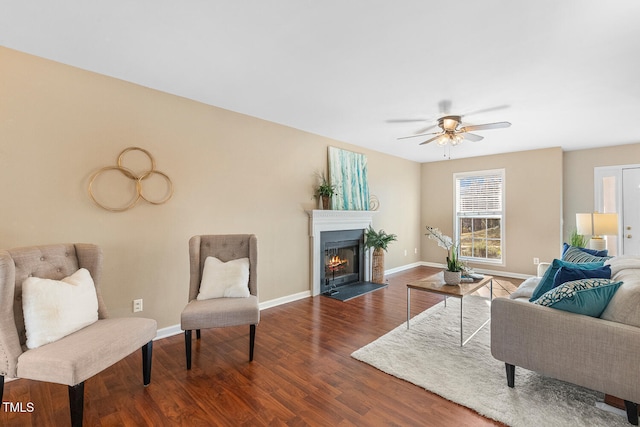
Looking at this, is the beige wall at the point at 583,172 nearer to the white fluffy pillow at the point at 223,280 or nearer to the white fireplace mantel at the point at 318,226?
the white fireplace mantel at the point at 318,226

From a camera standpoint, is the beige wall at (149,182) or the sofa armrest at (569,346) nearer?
the sofa armrest at (569,346)

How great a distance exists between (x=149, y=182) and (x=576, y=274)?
3.68 meters

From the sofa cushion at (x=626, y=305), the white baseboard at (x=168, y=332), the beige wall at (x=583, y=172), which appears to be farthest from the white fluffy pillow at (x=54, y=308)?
the beige wall at (x=583, y=172)

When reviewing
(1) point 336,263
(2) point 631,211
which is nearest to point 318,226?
(1) point 336,263

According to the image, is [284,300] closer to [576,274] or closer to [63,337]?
[63,337]

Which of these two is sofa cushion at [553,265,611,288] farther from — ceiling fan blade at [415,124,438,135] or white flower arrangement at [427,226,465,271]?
ceiling fan blade at [415,124,438,135]

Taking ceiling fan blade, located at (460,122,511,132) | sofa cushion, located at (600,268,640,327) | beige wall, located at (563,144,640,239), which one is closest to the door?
beige wall, located at (563,144,640,239)

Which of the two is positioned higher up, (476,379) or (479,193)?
(479,193)

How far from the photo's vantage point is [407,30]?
1.93 m

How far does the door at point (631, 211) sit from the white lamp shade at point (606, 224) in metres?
1.57

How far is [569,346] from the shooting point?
5.82ft

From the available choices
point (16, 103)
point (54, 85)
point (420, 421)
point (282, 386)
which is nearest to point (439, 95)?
point (420, 421)

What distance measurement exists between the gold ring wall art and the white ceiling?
2.45 feet

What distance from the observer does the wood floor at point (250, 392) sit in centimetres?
175
